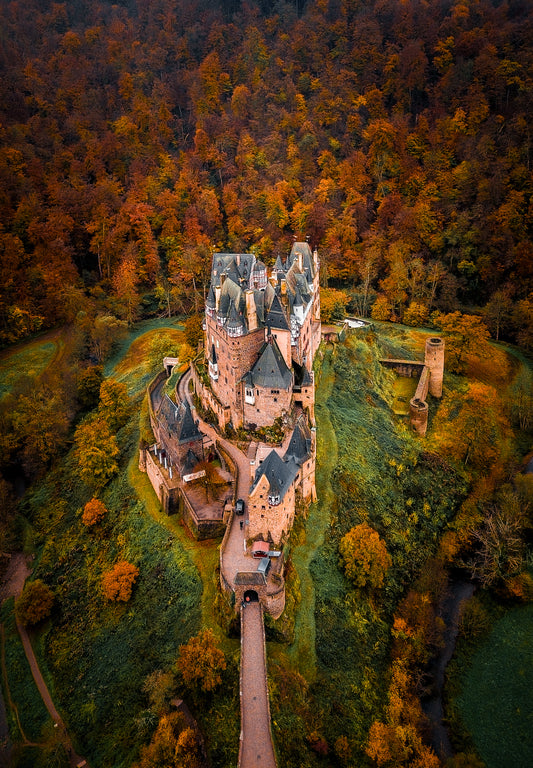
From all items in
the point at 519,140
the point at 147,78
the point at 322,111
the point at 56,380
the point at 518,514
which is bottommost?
the point at 518,514

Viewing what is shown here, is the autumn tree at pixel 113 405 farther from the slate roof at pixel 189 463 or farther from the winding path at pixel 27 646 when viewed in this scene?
the slate roof at pixel 189 463

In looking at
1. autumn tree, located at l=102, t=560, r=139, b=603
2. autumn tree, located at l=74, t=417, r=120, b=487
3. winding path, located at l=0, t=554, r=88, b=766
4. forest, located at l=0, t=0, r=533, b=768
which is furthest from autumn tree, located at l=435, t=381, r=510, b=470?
winding path, located at l=0, t=554, r=88, b=766

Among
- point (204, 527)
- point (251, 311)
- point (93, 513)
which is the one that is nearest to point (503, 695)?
point (204, 527)

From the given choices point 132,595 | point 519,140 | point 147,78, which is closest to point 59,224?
point 147,78

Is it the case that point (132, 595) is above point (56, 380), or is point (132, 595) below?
below

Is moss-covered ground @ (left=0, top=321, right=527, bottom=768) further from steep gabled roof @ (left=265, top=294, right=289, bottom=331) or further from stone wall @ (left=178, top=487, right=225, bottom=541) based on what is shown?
steep gabled roof @ (left=265, top=294, right=289, bottom=331)

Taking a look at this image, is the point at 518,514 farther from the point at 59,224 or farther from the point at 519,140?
the point at 59,224

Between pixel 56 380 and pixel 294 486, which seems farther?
pixel 56 380
